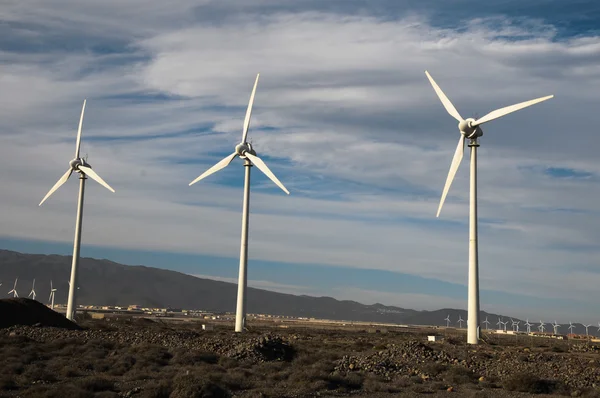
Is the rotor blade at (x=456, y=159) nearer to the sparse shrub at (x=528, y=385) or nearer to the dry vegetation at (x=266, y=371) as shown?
the dry vegetation at (x=266, y=371)

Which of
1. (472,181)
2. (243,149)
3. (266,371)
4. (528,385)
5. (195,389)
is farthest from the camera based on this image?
(243,149)

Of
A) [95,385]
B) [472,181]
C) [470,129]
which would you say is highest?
[470,129]

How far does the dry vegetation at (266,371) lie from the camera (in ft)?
98.1

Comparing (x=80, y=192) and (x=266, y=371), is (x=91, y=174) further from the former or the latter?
(x=266, y=371)

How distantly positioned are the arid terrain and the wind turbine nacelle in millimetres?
18662

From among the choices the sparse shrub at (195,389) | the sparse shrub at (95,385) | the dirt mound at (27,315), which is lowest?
the sparse shrub at (95,385)

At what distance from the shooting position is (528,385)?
34.9 meters

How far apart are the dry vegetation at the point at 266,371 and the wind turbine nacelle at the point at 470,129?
18264mm

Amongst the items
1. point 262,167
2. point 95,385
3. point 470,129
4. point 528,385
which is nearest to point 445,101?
point 470,129

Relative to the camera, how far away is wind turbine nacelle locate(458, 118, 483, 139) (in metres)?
60.0

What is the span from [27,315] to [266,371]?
1588 inches

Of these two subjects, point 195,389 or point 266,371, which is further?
point 266,371

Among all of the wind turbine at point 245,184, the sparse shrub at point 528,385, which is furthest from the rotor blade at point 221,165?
the sparse shrub at point 528,385

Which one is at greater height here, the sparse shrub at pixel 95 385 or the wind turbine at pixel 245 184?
the wind turbine at pixel 245 184
